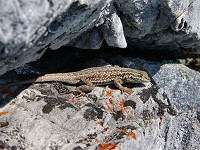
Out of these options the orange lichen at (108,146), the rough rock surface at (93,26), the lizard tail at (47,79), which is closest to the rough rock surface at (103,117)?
the orange lichen at (108,146)

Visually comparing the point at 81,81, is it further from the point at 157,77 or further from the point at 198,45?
the point at 198,45

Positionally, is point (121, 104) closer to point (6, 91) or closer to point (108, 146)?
point (108, 146)

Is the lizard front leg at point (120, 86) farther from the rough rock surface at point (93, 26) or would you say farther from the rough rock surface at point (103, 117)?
the rough rock surface at point (93, 26)

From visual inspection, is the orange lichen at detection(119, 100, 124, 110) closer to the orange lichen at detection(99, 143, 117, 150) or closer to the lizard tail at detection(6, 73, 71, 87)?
the orange lichen at detection(99, 143, 117, 150)

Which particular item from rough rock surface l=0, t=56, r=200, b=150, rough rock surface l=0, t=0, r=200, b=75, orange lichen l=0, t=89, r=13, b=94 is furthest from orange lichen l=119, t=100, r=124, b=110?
orange lichen l=0, t=89, r=13, b=94

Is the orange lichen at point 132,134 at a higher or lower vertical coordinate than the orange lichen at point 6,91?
lower

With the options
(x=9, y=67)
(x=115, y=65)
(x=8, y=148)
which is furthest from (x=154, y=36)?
(x=8, y=148)

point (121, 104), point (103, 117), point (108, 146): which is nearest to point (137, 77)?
point (121, 104)
